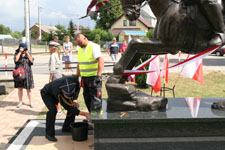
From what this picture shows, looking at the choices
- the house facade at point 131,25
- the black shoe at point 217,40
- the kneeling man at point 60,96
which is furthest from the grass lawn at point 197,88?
the house facade at point 131,25

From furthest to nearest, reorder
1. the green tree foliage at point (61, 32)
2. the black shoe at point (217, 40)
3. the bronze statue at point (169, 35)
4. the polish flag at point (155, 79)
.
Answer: the green tree foliage at point (61, 32) → the polish flag at point (155, 79) → the black shoe at point (217, 40) → the bronze statue at point (169, 35)

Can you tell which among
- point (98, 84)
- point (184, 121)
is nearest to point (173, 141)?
point (184, 121)

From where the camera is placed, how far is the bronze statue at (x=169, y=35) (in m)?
3.33

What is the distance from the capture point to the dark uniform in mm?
4164

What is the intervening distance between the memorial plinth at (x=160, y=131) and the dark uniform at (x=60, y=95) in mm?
971

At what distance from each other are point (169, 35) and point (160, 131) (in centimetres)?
129

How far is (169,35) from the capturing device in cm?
339

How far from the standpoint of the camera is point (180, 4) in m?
3.38

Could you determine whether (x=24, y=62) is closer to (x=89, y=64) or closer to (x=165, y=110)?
(x=89, y=64)

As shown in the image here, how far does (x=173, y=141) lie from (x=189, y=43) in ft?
4.45

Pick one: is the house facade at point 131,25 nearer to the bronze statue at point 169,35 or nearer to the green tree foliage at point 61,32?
the green tree foliage at point 61,32

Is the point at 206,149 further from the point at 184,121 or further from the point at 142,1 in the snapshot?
the point at 142,1

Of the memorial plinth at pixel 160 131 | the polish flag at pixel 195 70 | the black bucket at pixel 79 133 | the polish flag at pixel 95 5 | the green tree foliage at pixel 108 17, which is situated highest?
the green tree foliage at pixel 108 17

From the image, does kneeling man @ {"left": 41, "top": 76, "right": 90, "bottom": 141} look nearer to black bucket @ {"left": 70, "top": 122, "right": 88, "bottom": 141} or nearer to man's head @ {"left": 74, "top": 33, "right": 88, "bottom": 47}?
black bucket @ {"left": 70, "top": 122, "right": 88, "bottom": 141}
